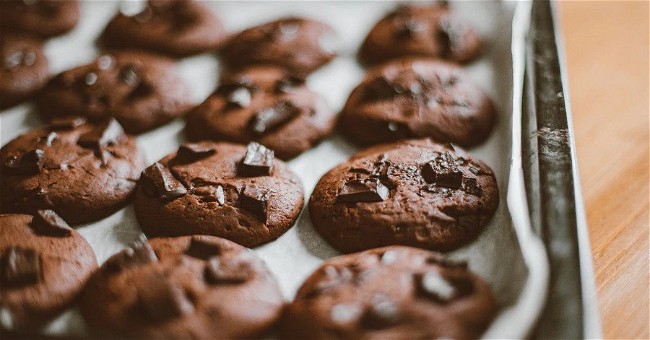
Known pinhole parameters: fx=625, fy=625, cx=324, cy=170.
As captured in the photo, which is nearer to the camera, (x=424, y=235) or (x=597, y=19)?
(x=424, y=235)

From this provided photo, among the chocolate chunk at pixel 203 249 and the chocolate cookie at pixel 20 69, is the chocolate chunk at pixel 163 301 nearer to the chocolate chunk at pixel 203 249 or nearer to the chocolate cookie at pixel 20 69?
the chocolate chunk at pixel 203 249

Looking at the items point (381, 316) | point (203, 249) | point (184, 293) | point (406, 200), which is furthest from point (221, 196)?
point (381, 316)

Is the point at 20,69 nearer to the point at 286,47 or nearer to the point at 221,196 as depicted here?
the point at 286,47

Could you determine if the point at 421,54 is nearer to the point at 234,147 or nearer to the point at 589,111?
the point at 589,111

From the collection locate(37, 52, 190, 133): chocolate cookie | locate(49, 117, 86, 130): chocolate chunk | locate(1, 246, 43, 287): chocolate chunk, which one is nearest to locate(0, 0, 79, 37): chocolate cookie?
locate(37, 52, 190, 133): chocolate cookie

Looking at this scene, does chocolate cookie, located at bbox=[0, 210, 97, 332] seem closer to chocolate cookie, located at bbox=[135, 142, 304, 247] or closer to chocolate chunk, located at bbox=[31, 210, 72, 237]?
chocolate chunk, located at bbox=[31, 210, 72, 237]

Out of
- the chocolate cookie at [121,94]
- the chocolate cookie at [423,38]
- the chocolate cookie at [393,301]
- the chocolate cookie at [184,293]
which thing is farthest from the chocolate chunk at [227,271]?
the chocolate cookie at [423,38]

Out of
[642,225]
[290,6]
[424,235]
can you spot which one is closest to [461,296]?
[424,235]
